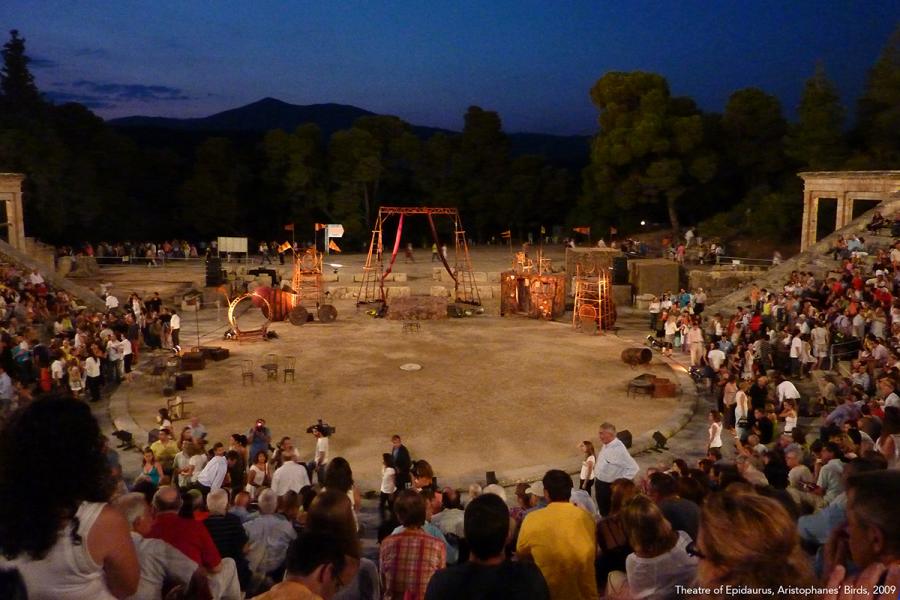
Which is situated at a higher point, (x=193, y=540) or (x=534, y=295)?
(x=193, y=540)

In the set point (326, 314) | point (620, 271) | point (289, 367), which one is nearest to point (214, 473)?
point (289, 367)

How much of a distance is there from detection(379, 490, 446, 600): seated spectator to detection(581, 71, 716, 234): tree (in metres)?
38.4

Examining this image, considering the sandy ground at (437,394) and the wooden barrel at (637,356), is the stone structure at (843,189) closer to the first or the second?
the sandy ground at (437,394)

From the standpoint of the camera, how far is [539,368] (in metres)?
19.5

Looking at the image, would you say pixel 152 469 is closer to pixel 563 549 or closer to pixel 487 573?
pixel 563 549

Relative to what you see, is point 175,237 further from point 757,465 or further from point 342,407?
point 757,465

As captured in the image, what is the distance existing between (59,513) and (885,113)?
3878 cm

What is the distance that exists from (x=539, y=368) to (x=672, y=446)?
5.82 m

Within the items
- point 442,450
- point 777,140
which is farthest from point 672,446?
point 777,140

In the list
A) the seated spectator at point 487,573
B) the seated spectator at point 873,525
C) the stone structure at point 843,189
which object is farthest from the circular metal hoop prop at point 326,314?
the seated spectator at point 873,525

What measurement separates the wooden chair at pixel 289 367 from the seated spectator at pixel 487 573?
47.7ft

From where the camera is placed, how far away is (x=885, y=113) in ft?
114

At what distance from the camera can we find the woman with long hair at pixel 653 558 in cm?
421

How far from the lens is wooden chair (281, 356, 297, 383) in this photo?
18.3 metres
